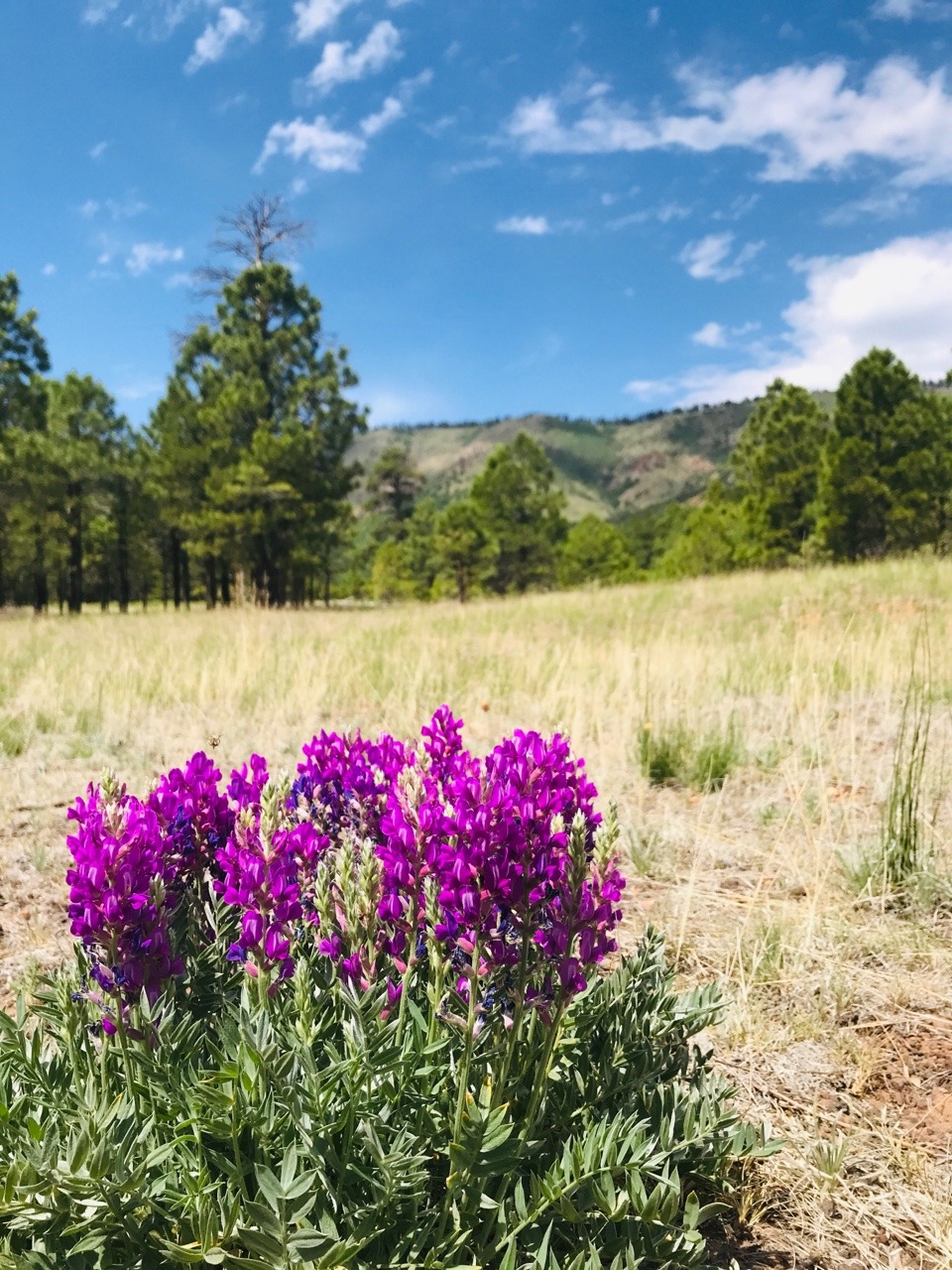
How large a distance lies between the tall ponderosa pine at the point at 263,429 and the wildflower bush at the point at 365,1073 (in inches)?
1159

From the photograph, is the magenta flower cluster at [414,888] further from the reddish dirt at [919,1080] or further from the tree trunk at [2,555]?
the tree trunk at [2,555]

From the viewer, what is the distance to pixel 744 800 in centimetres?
471

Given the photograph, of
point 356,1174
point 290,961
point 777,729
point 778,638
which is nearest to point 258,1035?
point 356,1174

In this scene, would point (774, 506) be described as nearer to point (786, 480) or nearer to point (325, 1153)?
point (786, 480)

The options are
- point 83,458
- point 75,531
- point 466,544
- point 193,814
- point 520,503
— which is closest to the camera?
point 193,814

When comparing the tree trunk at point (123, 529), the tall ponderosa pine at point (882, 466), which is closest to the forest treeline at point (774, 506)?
the tall ponderosa pine at point (882, 466)

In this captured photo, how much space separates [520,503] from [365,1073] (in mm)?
39425

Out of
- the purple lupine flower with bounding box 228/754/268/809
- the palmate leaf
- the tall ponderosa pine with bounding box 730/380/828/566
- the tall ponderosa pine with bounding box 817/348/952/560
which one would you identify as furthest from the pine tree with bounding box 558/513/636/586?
the palmate leaf

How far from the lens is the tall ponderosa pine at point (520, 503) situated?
3966cm

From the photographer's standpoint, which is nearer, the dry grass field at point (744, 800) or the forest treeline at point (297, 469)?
the dry grass field at point (744, 800)

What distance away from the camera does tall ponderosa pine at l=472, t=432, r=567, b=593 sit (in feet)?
130

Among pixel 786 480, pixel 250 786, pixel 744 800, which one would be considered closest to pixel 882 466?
pixel 786 480

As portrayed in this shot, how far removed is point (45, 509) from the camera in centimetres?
3378

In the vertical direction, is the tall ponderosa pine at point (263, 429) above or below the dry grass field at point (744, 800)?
above
